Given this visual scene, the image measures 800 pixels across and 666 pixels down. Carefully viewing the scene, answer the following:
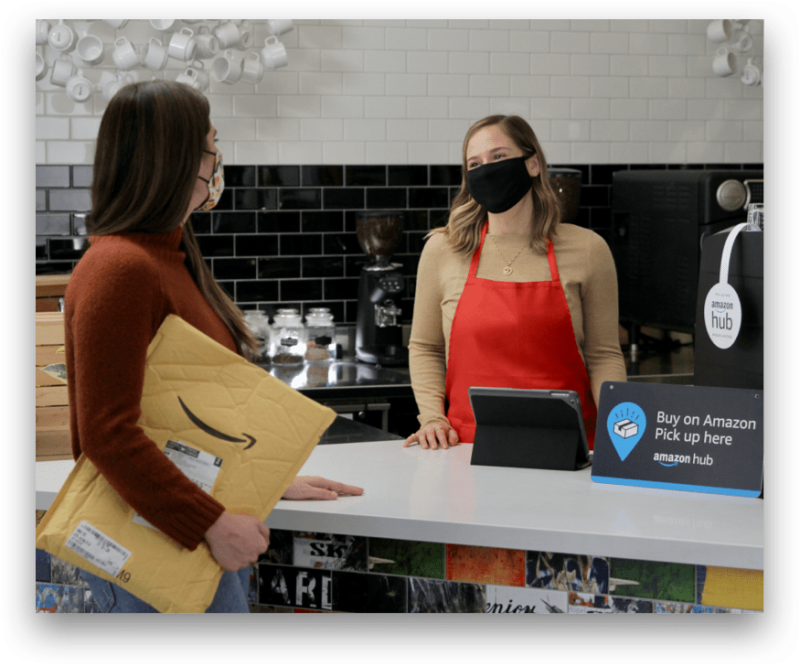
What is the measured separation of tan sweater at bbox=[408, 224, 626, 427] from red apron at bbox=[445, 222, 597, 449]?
0.9 inches

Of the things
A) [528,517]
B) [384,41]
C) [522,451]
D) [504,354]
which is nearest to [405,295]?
[384,41]

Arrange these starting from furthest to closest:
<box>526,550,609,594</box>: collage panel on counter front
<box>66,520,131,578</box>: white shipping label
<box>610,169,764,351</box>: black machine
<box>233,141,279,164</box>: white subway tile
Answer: <box>233,141,279,164</box>: white subway tile < <box>610,169,764,351</box>: black machine < <box>526,550,609,594</box>: collage panel on counter front < <box>66,520,131,578</box>: white shipping label

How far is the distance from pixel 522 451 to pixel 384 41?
238 cm

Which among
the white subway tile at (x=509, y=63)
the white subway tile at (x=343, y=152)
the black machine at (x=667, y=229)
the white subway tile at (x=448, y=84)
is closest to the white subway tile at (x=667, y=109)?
the black machine at (x=667, y=229)

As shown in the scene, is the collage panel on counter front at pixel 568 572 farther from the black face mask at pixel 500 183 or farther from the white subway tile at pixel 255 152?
the white subway tile at pixel 255 152

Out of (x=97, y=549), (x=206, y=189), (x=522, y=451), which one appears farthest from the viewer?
(x=522, y=451)

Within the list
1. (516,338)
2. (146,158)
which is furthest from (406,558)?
(516,338)

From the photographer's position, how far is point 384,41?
3541 millimetres

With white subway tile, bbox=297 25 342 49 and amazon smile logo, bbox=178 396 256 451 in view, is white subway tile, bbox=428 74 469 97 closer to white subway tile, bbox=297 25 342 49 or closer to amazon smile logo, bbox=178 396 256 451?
white subway tile, bbox=297 25 342 49

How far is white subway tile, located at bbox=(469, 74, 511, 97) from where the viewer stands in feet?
11.9

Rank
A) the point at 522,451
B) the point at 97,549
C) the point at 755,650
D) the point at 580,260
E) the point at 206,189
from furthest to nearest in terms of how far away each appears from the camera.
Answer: the point at 580,260 → the point at 522,451 → the point at 755,650 → the point at 206,189 → the point at 97,549

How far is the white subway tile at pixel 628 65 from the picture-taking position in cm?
372

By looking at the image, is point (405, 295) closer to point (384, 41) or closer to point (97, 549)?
point (384, 41)

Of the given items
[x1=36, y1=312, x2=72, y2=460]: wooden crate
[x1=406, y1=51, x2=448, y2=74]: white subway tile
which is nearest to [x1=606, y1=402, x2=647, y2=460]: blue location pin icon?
[x1=36, y1=312, x2=72, y2=460]: wooden crate
